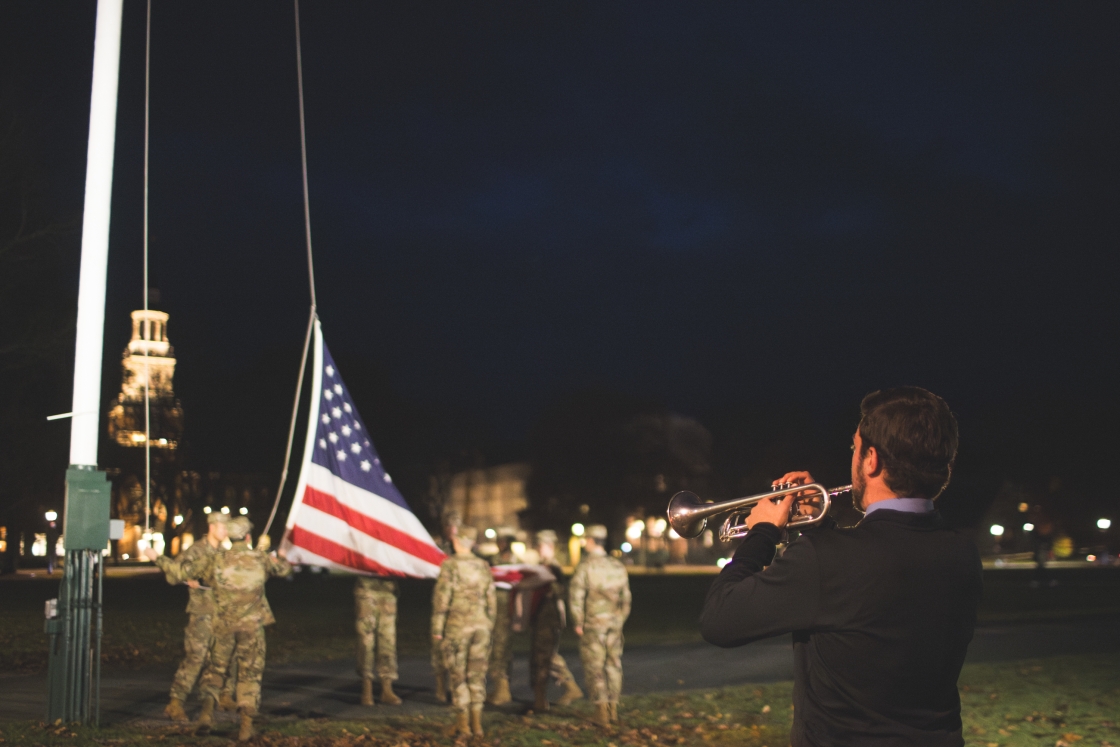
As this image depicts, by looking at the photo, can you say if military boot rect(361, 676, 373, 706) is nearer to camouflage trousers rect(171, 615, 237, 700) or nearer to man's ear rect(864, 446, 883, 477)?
camouflage trousers rect(171, 615, 237, 700)

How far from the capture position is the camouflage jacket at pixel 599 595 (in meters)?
12.2

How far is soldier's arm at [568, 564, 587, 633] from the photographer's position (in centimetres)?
1228

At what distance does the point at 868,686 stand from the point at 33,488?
34122 mm

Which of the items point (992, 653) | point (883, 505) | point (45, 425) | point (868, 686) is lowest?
point (992, 653)

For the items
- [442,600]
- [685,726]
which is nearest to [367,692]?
[442,600]

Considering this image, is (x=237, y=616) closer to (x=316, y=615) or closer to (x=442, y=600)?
(x=442, y=600)

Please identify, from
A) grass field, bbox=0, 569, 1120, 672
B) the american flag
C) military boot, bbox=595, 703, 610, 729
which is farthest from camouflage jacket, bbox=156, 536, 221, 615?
grass field, bbox=0, 569, 1120, 672

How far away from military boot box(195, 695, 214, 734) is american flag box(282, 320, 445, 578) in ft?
5.03

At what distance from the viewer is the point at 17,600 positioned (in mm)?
31469

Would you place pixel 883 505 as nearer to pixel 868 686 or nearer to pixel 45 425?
pixel 868 686

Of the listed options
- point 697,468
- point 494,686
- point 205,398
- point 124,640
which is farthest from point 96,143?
point 697,468

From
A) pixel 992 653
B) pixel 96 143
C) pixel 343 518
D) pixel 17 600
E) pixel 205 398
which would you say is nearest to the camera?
pixel 96 143

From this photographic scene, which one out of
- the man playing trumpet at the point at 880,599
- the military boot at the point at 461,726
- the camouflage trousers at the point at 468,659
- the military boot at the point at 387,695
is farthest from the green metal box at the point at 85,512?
the man playing trumpet at the point at 880,599

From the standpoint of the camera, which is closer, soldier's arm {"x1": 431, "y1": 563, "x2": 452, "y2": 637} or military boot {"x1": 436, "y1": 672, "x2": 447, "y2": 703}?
soldier's arm {"x1": 431, "y1": 563, "x2": 452, "y2": 637}
